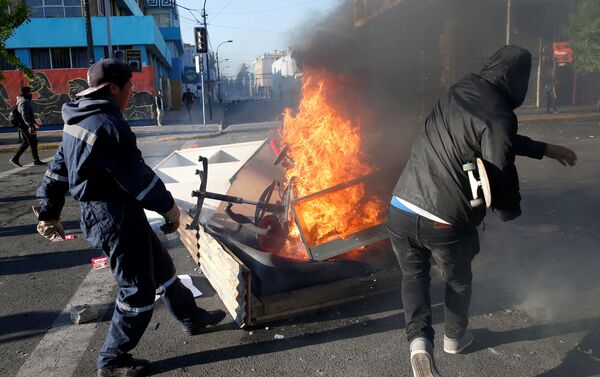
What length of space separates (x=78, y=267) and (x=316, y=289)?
2850 mm

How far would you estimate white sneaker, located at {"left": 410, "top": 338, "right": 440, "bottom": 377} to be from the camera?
2.53 m

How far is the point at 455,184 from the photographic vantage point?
2.51 m

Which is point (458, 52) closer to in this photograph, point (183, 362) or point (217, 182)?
point (217, 182)

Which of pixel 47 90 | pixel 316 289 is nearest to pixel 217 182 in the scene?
pixel 316 289

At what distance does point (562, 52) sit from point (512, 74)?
24.8 meters

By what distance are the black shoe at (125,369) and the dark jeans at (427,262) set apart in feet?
5.59

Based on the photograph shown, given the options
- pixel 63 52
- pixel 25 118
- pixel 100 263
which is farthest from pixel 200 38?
pixel 100 263

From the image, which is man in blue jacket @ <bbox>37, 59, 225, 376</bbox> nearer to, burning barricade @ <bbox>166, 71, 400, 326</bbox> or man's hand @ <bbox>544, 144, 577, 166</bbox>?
burning barricade @ <bbox>166, 71, 400, 326</bbox>

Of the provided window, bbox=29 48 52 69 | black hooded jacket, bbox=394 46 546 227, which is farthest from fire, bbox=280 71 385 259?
window, bbox=29 48 52 69

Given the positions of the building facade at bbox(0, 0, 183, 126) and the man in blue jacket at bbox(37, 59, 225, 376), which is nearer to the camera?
the man in blue jacket at bbox(37, 59, 225, 376)

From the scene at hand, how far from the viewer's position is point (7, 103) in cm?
2284

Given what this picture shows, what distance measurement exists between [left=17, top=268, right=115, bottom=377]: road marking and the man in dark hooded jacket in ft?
7.47

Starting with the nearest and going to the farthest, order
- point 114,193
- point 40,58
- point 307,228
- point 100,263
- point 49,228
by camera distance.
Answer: point 114,193 → point 49,228 → point 307,228 → point 100,263 → point 40,58

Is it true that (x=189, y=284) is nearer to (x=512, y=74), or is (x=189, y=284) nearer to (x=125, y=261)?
(x=125, y=261)
